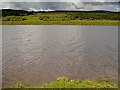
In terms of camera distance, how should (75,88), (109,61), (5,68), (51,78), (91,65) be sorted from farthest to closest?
(109,61), (91,65), (5,68), (51,78), (75,88)

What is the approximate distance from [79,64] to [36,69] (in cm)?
600

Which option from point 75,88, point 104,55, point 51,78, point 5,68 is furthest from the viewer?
point 104,55

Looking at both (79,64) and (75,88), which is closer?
(75,88)

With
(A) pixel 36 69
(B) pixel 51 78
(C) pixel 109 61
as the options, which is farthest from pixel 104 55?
(B) pixel 51 78

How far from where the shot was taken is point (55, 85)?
19.6 m

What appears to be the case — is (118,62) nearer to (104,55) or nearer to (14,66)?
(104,55)

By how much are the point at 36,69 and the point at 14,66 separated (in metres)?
3.05

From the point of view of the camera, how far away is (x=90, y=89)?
18.6 meters

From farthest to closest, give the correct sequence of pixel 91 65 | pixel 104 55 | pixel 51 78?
pixel 104 55
pixel 91 65
pixel 51 78

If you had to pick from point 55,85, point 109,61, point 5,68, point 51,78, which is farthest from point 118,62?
point 55,85

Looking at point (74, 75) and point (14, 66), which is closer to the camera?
point (74, 75)

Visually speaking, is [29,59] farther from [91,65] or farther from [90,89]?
[90,89]

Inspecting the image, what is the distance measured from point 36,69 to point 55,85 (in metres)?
11.2

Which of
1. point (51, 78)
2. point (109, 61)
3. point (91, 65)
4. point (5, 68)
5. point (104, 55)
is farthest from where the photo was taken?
point (104, 55)
